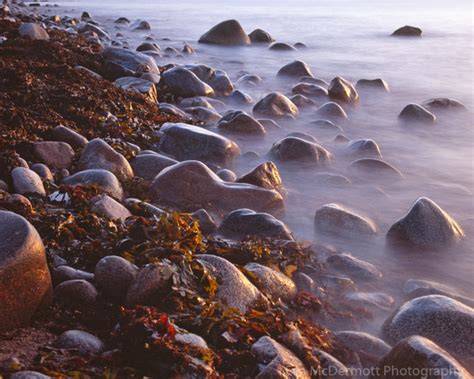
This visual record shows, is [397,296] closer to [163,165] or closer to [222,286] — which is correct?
[222,286]

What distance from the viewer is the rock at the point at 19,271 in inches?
79.7

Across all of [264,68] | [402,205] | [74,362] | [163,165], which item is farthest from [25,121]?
[264,68]

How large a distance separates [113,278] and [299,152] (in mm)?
3520

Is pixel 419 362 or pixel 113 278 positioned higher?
pixel 113 278

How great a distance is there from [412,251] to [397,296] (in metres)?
0.71

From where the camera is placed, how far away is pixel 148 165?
15.1 ft

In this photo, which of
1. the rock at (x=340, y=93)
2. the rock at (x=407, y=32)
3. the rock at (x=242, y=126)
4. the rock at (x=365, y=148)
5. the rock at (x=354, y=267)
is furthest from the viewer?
the rock at (x=407, y=32)

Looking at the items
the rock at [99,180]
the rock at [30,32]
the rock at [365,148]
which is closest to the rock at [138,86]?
the rock at [30,32]

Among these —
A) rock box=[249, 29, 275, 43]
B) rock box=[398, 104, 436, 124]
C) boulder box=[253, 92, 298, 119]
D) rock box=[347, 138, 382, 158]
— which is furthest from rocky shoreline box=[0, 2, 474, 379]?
rock box=[249, 29, 275, 43]

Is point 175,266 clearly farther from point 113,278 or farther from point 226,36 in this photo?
point 226,36

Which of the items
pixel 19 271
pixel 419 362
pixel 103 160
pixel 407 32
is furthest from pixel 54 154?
pixel 407 32

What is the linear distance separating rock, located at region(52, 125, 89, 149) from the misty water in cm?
159

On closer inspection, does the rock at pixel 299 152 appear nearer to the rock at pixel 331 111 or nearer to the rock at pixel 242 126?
the rock at pixel 242 126

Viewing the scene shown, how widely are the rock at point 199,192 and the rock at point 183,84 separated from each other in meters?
3.94
